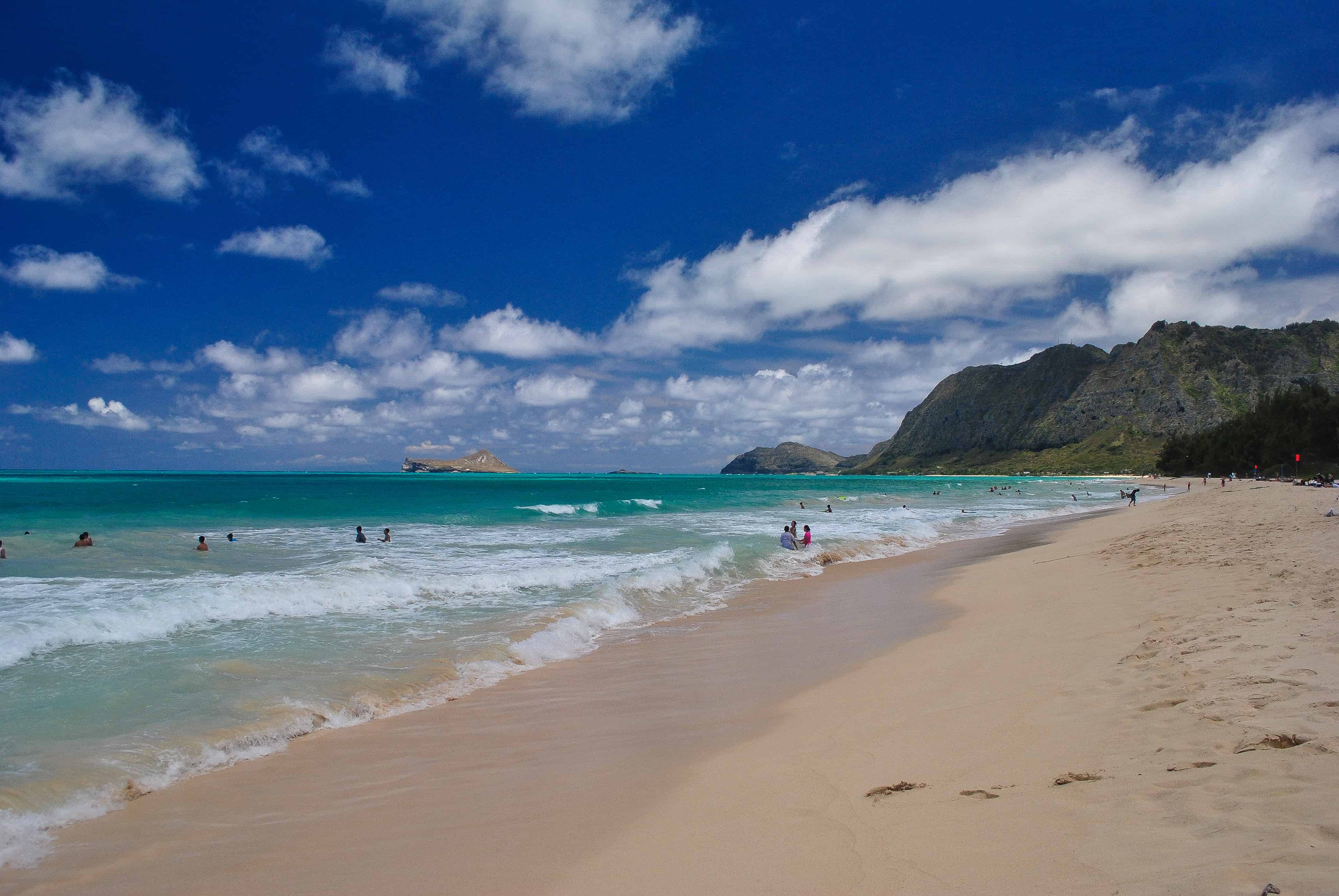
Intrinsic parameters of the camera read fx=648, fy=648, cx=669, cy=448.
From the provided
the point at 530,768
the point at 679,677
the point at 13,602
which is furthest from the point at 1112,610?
the point at 13,602

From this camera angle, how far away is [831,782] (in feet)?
17.1

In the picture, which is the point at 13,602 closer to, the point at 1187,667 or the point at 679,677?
the point at 679,677

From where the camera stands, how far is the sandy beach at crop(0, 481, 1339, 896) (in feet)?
12.0

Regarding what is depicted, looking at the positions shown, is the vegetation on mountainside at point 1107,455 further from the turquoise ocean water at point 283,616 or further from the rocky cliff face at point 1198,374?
the turquoise ocean water at point 283,616

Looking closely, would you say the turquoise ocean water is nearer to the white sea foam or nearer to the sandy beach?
the sandy beach

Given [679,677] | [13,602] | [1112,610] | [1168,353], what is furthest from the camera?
[1168,353]

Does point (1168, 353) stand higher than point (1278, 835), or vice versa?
point (1168, 353)

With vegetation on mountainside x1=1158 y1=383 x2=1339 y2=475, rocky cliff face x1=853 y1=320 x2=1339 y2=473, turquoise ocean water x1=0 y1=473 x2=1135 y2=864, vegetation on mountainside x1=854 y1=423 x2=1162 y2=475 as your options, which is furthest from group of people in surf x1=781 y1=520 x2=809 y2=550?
rocky cliff face x1=853 y1=320 x2=1339 y2=473

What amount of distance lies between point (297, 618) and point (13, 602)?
23.7ft

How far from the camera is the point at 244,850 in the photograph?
15.8 feet

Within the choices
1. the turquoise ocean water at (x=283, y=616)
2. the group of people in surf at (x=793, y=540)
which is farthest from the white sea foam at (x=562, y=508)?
the group of people in surf at (x=793, y=540)

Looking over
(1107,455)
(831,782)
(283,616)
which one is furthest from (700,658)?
(1107,455)

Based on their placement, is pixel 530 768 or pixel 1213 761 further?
pixel 530 768

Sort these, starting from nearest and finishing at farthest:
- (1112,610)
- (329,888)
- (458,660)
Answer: (329,888), (458,660), (1112,610)
